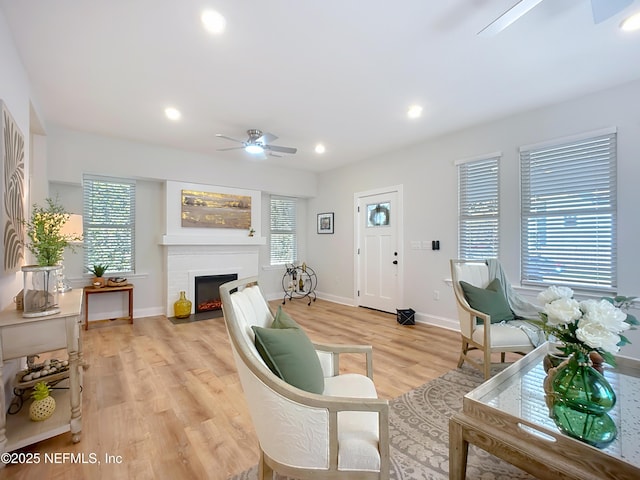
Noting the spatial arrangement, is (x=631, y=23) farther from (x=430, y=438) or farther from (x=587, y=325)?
(x=430, y=438)

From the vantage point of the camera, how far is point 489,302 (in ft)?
8.64

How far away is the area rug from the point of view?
60.0 inches

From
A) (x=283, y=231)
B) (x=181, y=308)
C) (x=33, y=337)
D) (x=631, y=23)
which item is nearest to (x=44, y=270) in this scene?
(x=33, y=337)

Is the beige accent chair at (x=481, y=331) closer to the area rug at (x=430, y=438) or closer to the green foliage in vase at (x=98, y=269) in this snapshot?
the area rug at (x=430, y=438)

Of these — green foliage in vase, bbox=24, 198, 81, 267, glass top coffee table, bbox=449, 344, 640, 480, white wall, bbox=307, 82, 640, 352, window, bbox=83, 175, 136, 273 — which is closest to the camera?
glass top coffee table, bbox=449, 344, 640, 480

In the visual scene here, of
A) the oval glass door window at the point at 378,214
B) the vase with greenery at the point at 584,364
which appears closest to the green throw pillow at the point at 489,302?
the vase with greenery at the point at 584,364

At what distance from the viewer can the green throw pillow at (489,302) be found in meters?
2.62

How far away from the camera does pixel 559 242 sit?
3143 mm

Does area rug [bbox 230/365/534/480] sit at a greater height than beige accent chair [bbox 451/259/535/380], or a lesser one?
lesser

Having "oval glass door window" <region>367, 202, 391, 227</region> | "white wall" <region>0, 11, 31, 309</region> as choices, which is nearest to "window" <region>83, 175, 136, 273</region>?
"white wall" <region>0, 11, 31, 309</region>

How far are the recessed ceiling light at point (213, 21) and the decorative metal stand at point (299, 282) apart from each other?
4693 millimetres

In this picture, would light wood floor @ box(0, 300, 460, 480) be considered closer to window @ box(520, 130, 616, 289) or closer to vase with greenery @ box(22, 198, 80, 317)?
vase with greenery @ box(22, 198, 80, 317)

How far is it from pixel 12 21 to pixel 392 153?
4318mm

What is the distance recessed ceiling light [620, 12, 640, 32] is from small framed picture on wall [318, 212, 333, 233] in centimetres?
447
